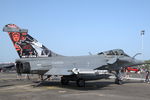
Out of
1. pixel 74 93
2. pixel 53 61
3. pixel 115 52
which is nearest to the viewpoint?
pixel 74 93

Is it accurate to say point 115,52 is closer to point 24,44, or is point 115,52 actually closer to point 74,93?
point 74,93

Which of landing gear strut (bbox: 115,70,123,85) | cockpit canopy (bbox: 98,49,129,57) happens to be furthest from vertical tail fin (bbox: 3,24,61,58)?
landing gear strut (bbox: 115,70,123,85)

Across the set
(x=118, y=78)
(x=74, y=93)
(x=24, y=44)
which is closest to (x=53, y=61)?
(x=24, y=44)

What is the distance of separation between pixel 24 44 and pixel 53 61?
259cm

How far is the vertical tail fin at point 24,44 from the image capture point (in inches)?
619

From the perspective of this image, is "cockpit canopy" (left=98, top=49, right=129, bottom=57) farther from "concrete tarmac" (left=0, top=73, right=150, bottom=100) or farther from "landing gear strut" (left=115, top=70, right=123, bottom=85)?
"concrete tarmac" (left=0, top=73, right=150, bottom=100)

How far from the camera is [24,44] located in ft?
52.4

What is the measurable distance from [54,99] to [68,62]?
256 inches

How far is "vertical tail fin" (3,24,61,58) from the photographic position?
15.7 metres

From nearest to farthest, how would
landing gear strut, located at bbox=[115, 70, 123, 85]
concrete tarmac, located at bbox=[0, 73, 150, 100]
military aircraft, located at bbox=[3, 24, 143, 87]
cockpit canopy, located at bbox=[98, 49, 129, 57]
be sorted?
concrete tarmac, located at bbox=[0, 73, 150, 100] → military aircraft, located at bbox=[3, 24, 143, 87] → landing gear strut, located at bbox=[115, 70, 123, 85] → cockpit canopy, located at bbox=[98, 49, 129, 57]

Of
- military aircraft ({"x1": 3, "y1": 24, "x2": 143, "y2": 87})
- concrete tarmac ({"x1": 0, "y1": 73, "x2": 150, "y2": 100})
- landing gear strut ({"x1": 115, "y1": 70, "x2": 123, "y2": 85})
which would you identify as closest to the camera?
concrete tarmac ({"x1": 0, "y1": 73, "x2": 150, "y2": 100})

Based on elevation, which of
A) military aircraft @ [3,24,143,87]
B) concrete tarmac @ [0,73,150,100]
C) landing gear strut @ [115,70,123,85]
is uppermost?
military aircraft @ [3,24,143,87]

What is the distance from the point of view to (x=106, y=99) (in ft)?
32.5

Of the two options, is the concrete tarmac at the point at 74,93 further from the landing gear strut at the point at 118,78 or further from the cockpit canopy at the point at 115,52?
the cockpit canopy at the point at 115,52
